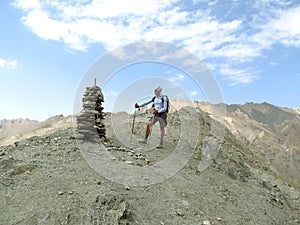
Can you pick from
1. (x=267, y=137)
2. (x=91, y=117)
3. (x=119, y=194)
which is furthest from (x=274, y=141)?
(x=119, y=194)

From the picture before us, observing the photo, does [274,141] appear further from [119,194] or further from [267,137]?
[119,194]

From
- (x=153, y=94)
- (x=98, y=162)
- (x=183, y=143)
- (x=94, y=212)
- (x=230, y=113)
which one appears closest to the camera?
(x=94, y=212)

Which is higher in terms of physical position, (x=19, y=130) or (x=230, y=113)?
(x=230, y=113)

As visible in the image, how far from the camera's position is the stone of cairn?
1476cm

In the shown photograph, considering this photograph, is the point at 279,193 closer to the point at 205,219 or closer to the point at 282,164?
the point at 205,219

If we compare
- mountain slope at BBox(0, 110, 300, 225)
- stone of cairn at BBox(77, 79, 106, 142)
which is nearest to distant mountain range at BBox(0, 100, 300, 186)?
stone of cairn at BBox(77, 79, 106, 142)

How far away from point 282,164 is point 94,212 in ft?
266

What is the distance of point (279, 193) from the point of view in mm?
15219

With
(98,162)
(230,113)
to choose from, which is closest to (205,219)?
(98,162)

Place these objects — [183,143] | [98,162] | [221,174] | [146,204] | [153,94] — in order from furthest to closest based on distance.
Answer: [183,143] < [153,94] < [221,174] < [98,162] < [146,204]

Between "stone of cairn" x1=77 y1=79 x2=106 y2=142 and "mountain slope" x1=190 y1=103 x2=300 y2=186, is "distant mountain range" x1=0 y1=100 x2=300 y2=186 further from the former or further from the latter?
"stone of cairn" x1=77 y1=79 x2=106 y2=142

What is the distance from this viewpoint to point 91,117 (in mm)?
14883

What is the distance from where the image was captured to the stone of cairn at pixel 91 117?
14.8 m

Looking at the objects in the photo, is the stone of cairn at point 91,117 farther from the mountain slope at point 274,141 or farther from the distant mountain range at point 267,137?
the mountain slope at point 274,141
